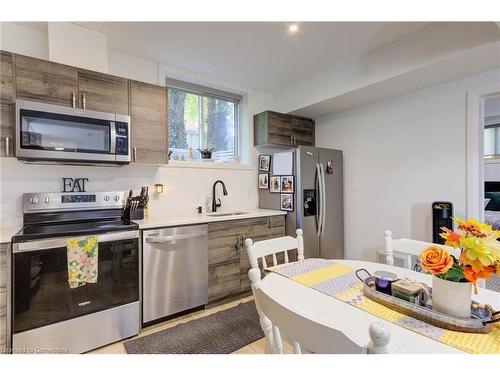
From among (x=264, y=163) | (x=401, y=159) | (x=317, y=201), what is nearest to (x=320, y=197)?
(x=317, y=201)

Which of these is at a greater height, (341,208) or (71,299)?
(341,208)

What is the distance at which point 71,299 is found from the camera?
6.02 ft

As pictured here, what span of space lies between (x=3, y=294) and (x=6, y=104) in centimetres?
134

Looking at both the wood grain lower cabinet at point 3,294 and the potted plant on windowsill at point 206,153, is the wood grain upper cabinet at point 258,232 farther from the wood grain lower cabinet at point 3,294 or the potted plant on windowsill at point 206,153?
the wood grain lower cabinet at point 3,294

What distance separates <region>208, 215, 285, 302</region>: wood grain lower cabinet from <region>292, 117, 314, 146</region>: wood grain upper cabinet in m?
1.50

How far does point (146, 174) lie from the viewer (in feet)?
9.06

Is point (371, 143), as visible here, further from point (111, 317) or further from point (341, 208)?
point (111, 317)

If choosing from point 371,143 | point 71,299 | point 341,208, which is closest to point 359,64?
point 371,143

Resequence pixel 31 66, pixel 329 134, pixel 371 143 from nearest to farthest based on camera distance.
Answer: pixel 31 66 < pixel 371 143 < pixel 329 134

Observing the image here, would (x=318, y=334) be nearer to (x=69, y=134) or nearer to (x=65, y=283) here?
(x=65, y=283)

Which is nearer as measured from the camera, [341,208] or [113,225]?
[113,225]

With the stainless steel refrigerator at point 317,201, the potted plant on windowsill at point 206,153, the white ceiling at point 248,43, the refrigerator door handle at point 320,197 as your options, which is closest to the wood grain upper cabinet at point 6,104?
the white ceiling at point 248,43

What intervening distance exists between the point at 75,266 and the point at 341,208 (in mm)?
3060

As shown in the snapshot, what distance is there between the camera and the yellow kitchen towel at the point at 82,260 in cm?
180
